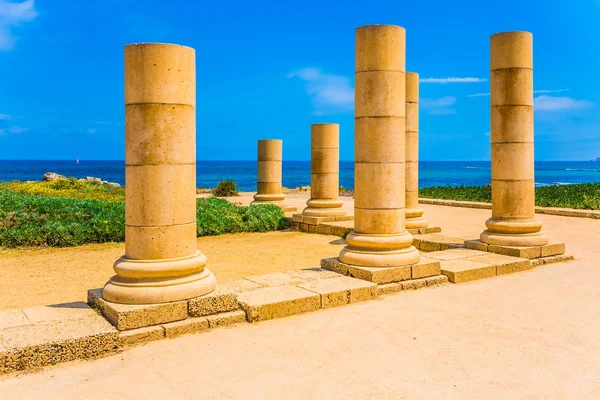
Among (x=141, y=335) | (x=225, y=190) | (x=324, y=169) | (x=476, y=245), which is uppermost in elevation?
(x=324, y=169)

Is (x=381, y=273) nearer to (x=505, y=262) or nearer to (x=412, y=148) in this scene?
(x=505, y=262)

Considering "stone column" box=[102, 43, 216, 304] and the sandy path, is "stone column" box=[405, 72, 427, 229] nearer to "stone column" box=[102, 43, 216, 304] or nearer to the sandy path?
the sandy path

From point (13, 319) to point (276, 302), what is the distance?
10.2 feet

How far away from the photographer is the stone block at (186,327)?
644 cm

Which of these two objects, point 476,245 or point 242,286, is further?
point 476,245

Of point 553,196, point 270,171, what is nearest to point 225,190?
point 270,171

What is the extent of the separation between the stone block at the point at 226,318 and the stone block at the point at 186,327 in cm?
8

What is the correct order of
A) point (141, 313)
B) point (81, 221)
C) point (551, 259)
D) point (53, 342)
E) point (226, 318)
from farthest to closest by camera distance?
point (81, 221) < point (551, 259) < point (226, 318) < point (141, 313) < point (53, 342)

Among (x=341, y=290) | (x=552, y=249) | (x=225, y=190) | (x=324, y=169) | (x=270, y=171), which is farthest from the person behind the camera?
(x=225, y=190)

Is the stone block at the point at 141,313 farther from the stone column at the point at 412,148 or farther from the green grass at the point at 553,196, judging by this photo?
the green grass at the point at 553,196

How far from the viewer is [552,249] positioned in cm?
1105

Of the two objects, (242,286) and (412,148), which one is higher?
(412,148)

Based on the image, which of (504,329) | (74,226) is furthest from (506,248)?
(74,226)

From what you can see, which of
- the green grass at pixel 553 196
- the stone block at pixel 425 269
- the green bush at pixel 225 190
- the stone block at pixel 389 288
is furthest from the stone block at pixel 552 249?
the green bush at pixel 225 190
